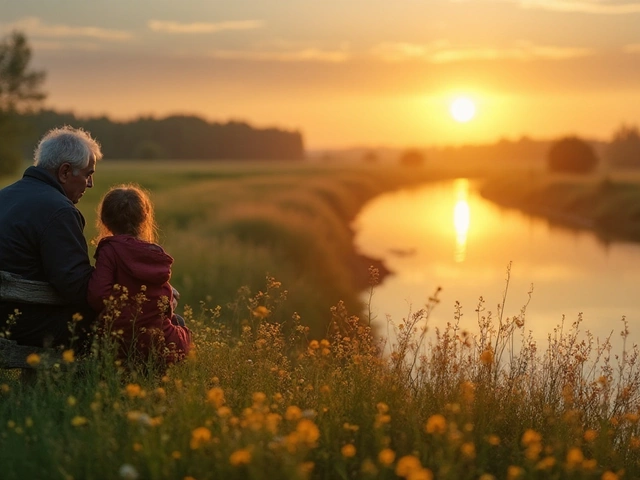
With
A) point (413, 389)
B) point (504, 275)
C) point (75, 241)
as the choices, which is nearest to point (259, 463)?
point (413, 389)

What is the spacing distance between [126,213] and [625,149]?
111 m

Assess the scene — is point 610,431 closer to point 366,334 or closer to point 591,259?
point 366,334

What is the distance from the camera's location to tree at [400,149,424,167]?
148m

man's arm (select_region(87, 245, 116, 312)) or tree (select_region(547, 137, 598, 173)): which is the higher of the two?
tree (select_region(547, 137, 598, 173))

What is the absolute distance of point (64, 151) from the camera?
5.50 meters

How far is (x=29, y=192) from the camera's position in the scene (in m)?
5.36

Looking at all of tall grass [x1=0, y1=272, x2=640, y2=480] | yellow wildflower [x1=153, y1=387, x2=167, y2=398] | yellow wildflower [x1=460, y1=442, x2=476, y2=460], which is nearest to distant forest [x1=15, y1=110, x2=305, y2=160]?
tall grass [x1=0, y1=272, x2=640, y2=480]

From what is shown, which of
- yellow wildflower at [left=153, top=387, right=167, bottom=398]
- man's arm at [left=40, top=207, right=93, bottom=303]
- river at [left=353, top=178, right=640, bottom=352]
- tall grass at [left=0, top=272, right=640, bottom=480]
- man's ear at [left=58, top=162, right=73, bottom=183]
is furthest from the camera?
river at [left=353, top=178, right=640, bottom=352]

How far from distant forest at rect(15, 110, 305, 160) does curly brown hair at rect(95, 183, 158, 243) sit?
278ft

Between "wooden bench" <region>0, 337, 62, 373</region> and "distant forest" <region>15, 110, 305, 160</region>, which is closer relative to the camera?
"wooden bench" <region>0, 337, 62, 373</region>

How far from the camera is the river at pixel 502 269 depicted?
16.9 m

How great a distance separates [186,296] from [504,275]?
11.6 meters

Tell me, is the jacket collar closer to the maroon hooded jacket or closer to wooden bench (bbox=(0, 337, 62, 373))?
the maroon hooded jacket

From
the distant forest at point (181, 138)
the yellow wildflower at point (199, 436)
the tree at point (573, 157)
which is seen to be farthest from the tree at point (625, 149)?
the yellow wildflower at point (199, 436)
